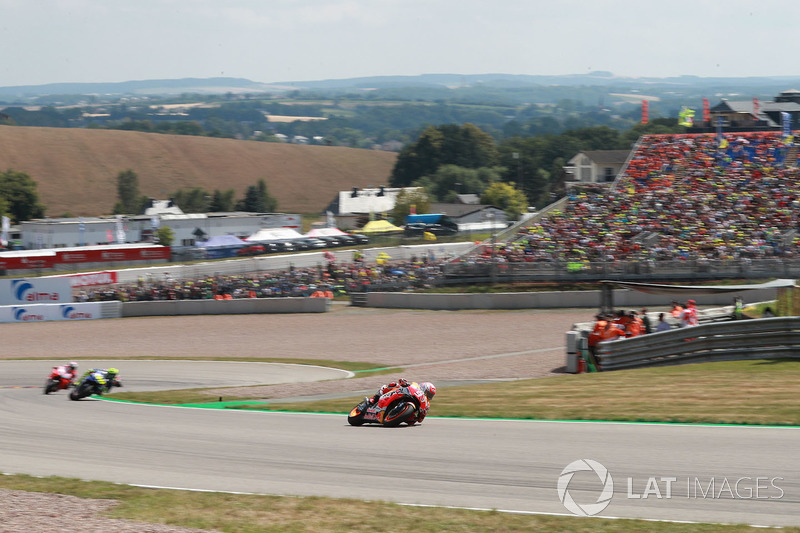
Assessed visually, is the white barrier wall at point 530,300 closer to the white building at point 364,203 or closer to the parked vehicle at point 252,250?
the parked vehicle at point 252,250

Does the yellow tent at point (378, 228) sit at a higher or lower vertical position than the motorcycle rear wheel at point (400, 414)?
lower

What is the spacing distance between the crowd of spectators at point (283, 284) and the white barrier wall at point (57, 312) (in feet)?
4.75

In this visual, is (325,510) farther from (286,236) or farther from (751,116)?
(751,116)

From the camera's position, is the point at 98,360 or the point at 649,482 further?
the point at 98,360

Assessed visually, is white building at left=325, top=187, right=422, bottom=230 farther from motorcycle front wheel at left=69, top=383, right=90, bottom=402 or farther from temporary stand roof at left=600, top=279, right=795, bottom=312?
motorcycle front wheel at left=69, top=383, right=90, bottom=402

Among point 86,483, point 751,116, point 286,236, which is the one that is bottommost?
point 286,236

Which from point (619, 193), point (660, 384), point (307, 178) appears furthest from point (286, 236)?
point (307, 178)

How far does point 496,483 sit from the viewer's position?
8297 millimetres

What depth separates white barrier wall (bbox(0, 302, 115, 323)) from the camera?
1558 inches

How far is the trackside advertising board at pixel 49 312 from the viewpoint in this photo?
130 ft

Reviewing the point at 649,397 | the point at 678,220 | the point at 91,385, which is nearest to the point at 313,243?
the point at 678,220

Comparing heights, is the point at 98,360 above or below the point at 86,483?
below

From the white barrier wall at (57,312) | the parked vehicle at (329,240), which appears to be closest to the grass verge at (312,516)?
the white barrier wall at (57,312)

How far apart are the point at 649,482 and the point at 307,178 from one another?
129 meters
